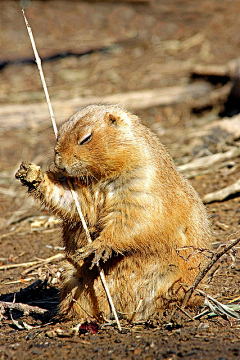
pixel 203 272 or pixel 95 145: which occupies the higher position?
pixel 95 145

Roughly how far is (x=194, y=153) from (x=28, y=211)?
125 inches

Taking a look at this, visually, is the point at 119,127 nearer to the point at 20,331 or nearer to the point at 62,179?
the point at 62,179

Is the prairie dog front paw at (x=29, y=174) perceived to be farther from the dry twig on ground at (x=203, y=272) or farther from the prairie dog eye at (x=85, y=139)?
the dry twig on ground at (x=203, y=272)

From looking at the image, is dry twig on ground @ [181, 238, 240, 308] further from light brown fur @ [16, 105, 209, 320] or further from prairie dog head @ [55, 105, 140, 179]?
prairie dog head @ [55, 105, 140, 179]

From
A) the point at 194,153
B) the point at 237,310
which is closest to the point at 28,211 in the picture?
the point at 194,153

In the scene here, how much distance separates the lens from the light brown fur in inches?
158

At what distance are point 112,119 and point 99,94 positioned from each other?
7701mm

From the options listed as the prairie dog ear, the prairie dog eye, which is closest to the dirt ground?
the prairie dog eye

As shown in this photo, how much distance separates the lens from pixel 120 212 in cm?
400

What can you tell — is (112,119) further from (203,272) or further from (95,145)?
(203,272)

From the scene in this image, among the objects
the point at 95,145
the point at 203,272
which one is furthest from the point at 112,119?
the point at 203,272

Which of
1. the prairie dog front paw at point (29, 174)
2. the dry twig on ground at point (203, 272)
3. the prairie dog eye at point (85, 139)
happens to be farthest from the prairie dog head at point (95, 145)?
the dry twig on ground at point (203, 272)

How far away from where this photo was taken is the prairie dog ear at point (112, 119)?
14.0ft

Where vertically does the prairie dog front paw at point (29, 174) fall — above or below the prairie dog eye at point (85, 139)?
below
